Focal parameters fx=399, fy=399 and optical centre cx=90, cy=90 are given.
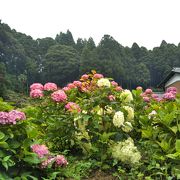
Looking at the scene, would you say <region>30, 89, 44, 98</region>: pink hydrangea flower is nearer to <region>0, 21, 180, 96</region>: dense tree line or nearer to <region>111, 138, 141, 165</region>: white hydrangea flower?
<region>111, 138, 141, 165</region>: white hydrangea flower

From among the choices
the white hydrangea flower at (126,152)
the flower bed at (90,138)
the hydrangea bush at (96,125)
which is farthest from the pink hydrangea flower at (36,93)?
the white hydrangea flower at (126,152)

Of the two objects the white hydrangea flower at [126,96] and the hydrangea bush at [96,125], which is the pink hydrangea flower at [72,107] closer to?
the hydrangea bush at [96,125]

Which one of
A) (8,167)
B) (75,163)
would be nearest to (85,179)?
(75,163)

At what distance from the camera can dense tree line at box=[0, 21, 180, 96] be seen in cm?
4997

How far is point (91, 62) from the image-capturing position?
48.6 metres

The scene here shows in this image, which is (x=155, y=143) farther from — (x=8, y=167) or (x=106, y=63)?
(x=106, y=63)

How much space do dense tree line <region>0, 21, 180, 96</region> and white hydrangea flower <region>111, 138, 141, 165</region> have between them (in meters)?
44.6

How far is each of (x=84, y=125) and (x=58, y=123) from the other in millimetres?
270

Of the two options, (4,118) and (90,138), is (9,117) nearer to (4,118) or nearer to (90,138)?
(4,118)

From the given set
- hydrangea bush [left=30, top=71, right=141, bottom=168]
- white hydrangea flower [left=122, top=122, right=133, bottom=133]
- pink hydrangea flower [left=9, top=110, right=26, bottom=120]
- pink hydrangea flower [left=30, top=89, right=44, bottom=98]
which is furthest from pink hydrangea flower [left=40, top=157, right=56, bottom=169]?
pink hydrangea flower [left=30, top=89, right=44, bottom=98]

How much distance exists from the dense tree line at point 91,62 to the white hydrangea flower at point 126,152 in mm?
44562

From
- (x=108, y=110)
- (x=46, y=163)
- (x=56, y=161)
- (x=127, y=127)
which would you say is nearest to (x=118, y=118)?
(x=127, y=127)

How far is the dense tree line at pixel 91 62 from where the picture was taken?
4997 centimetres

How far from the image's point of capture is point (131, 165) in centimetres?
373
